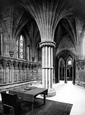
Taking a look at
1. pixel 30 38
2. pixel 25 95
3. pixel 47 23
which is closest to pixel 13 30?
pixel 30 38

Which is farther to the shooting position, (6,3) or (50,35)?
(6,3)

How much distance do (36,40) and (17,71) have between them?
20.7ft

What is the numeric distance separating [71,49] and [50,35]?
8.18 m

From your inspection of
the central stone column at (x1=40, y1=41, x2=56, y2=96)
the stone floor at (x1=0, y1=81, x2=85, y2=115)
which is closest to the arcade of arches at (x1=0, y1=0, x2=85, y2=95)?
the central stone column at (x1=40, y1=41, x2=56, y2=96)

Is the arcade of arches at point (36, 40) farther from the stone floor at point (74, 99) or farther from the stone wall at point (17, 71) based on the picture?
the stone floor at point (74, 99)

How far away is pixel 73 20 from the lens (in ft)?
37.4

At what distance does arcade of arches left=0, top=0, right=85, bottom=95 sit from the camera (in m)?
7.40

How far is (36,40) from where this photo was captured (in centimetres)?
1506

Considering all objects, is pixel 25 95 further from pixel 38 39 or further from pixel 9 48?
pixel 38 39

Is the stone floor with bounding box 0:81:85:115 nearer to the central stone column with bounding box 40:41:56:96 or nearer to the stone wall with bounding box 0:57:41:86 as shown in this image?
the central stone column with bounding box 40:41:56:96

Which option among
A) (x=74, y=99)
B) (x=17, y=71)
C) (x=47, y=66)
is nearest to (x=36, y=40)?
(x=17, y=71)

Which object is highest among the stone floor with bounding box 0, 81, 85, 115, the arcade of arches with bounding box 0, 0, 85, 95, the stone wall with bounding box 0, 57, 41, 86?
the arcade of arches with bounding box 0, 0, 85, 95

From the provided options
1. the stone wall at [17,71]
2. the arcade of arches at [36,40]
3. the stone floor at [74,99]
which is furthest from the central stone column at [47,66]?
the stone wall at [17,71]

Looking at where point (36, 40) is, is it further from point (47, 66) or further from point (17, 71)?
point (47, 66)
